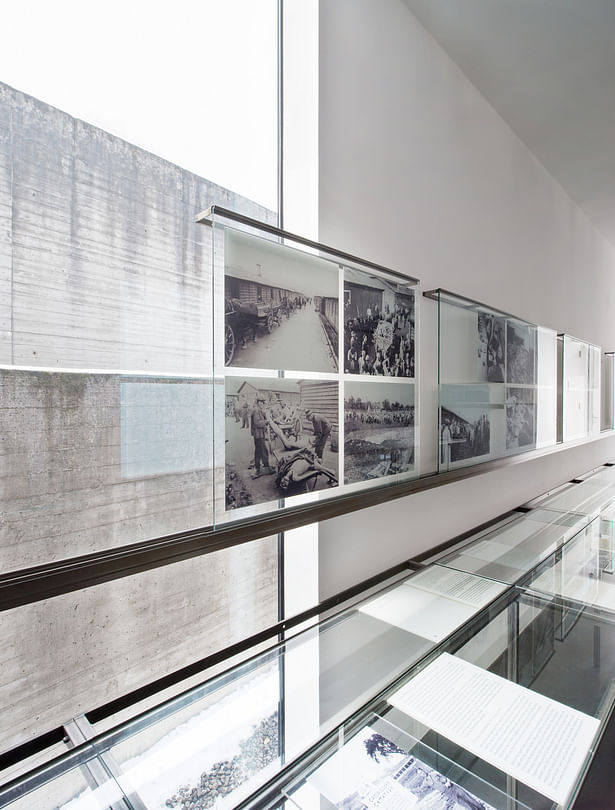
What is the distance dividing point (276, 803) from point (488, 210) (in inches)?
101

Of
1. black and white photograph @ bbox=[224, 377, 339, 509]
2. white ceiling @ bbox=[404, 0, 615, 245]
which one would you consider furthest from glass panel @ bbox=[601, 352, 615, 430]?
black and white photograph @ bbox=[224, 377, 339, 509]

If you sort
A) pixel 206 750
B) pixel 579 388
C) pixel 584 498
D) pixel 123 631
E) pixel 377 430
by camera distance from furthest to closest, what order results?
pixel 579 388 < pixel 584 498 < pixel 377 430 < pixel 123 631 < pixel 206 750

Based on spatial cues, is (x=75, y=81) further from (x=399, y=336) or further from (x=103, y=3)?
(x=399, y=336)

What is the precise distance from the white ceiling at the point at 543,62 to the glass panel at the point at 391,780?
2.39m

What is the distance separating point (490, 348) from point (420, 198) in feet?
2.61

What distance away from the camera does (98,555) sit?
0.89m

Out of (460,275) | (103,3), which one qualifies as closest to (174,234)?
(103,3)

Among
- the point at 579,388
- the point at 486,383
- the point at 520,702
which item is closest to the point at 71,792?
the point at 520,702

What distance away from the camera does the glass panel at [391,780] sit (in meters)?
0.69

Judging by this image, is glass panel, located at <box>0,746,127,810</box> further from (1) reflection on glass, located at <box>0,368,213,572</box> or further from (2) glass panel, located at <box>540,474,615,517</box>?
(2) glass panel, located at <box>540,474,615,517</box>

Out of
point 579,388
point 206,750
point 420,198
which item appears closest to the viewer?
point 206,750

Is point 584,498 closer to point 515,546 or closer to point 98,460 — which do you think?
point 515,546

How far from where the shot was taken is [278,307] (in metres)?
1.23

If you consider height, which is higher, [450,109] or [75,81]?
[450,109]
